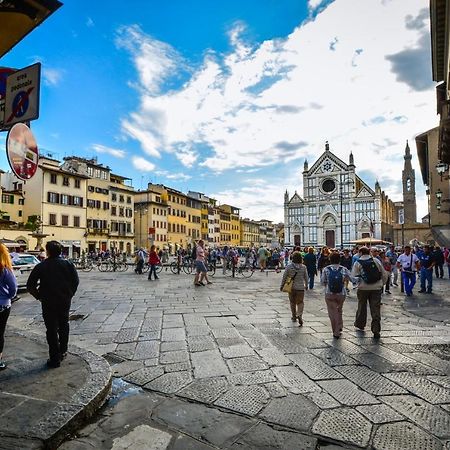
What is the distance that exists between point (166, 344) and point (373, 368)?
2949 millimetres

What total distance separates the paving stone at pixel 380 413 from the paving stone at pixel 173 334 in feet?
10.5

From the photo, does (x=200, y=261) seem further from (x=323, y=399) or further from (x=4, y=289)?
(x=323, y=399)

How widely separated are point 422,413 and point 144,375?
2905mm

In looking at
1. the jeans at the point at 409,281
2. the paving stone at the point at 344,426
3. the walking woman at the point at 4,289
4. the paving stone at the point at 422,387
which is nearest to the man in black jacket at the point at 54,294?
the walking woman at the point at 4,289

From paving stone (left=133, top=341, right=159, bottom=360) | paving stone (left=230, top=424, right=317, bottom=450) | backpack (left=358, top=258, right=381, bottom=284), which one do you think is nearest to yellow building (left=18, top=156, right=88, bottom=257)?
paving stone (left=133, top=341, right=159, bottom=360)

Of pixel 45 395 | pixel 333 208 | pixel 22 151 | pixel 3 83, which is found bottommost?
pixel 45 395

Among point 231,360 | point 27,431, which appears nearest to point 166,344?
point 231,360

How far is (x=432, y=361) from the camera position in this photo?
468 cm

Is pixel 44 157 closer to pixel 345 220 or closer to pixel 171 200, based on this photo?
pixel 171 200

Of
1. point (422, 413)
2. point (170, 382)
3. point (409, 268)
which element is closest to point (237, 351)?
point (170, 382)

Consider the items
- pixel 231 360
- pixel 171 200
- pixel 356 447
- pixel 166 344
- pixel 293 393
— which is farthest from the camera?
pixel 171 200

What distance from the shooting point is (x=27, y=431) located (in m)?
2.74

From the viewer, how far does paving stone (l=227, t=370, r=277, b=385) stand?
13.1 ft

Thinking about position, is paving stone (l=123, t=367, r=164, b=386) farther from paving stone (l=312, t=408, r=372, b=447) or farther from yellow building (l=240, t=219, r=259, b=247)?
yellow building (l=240, t=219, r=259, b=247)
